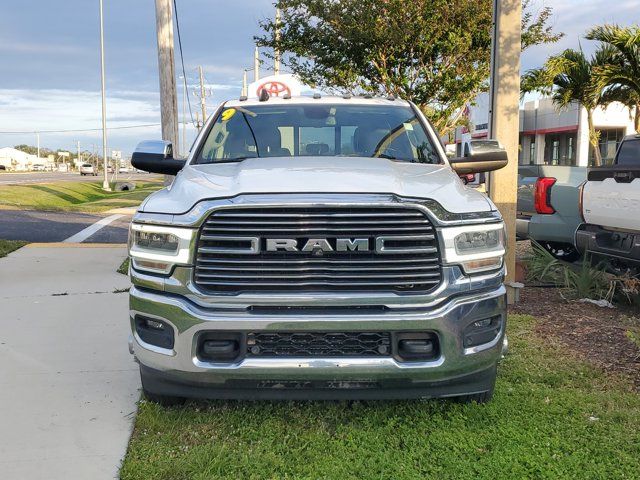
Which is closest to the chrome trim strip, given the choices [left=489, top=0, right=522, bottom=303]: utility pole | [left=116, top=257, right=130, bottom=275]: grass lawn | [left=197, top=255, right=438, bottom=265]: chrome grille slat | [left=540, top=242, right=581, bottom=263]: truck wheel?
[left=197, top=255, right=438, bottom=265]: chrome grille slat

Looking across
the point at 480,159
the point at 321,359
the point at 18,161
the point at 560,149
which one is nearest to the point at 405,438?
the point at 321,359

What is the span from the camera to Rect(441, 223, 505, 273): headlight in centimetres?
328

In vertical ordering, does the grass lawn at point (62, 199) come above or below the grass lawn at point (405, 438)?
below

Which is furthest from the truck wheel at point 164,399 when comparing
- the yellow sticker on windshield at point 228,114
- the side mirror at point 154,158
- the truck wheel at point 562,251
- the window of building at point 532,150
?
the window of building at point 532,150

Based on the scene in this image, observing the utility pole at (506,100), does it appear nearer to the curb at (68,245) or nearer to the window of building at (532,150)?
the curb at (68,245)

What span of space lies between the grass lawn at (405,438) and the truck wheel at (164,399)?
0.05 metres

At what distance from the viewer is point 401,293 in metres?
3.25

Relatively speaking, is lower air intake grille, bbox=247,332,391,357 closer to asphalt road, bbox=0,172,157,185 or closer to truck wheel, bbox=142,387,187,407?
truck wheel, bbox=142,387,187,407

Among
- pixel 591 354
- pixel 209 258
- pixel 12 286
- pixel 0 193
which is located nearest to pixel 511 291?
pixel 591 354

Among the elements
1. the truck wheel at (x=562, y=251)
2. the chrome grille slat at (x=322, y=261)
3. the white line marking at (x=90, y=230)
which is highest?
the chrome grille slat at (x=322, y=261)

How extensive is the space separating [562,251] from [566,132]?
27.1 metres

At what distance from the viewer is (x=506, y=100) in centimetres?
634

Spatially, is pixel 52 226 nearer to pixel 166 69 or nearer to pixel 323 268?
pixel 166 69

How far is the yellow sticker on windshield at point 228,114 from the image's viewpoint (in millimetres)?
5098
